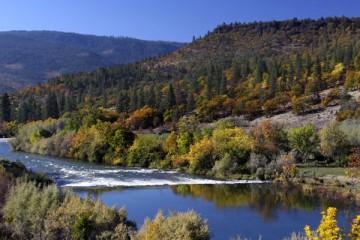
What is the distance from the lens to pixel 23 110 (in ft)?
476

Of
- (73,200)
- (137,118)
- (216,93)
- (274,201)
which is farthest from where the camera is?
(216,93)

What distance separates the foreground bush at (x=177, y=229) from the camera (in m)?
20.9

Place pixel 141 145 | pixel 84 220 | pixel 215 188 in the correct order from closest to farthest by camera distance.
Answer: pixel 84 220
pixel 215 188
pixel 141 145

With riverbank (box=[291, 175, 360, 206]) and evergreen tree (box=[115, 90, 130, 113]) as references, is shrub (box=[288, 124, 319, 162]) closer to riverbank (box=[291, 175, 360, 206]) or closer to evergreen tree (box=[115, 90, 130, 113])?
riverbank (box=[291, 175, 360, 206])

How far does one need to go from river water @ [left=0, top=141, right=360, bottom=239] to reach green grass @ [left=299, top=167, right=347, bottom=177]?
21.2ft

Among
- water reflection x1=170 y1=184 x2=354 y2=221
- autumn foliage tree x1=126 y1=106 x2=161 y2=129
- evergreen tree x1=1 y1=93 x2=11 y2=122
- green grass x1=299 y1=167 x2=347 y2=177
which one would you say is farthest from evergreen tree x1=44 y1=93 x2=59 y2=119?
green grass x1=299 y1=167 x2=347 y2=177

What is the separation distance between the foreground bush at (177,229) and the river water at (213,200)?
771 centimetres

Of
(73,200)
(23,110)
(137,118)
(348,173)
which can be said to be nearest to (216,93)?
(137,118)

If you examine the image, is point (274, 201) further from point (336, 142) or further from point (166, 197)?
point (336, 142)

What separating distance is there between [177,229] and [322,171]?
43.7 m

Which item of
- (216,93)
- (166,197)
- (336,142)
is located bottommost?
(166,197)

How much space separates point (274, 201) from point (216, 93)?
94.0m

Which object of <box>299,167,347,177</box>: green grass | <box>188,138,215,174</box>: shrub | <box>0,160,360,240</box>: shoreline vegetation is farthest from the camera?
<box>188,138,215,174</box>: shrub

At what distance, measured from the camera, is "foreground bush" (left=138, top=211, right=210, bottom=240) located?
20859mm
